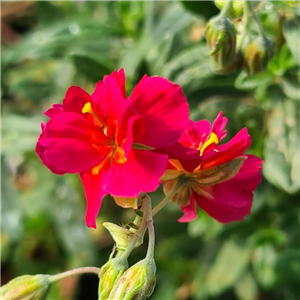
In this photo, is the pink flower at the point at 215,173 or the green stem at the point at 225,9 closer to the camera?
the pink flower at the point at 215,173

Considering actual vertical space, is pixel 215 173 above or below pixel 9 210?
above

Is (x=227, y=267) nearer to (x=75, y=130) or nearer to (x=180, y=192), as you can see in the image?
(x=180, y=192)

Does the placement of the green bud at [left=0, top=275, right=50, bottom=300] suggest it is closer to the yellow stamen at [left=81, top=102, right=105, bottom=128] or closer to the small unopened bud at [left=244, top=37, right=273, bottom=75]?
the yellow stamen at [left=81, top=102, right=105, bottom=128]

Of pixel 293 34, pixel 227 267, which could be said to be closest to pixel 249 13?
pixel 293 34

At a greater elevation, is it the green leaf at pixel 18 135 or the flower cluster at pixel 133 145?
the flower cluster at pixel 133 145

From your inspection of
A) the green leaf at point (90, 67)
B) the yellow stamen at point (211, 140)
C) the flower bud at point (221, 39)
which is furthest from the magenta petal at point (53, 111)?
the green leaf at point (90, 67)

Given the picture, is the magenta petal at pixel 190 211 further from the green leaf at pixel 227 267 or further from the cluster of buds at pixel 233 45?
the green leaf at pixel 227 267

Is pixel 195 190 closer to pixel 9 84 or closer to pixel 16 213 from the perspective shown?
pixel 16 213
